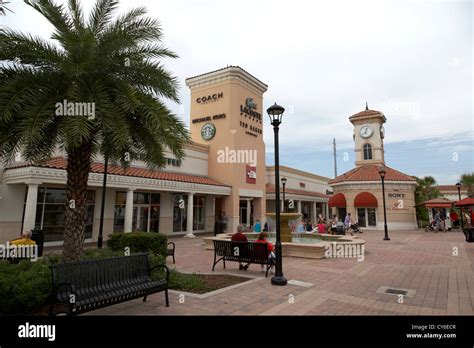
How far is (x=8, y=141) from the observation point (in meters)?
7.05

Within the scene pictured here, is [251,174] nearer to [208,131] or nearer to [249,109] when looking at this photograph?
[208,131]

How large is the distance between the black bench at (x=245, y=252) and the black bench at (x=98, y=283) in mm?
3466

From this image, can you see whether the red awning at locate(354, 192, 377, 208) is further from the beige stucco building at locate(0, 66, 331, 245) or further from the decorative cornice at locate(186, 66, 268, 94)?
the decorative cornice at locate(186, 66, 268, 94)

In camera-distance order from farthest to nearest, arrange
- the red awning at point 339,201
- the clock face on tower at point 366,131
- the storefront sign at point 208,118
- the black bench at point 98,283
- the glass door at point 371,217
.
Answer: the clock face on tower at point 366,131, the red awning at point 339,201, the glass door at point 371,217, the storefront sign at point 208,118, the black bench at point 98,283

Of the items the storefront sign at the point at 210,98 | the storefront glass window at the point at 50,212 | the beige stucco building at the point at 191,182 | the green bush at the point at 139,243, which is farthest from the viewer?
the storefront sign at the point at 210,98

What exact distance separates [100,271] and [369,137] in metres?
35.2

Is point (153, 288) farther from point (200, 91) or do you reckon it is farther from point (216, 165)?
point (200, 91)

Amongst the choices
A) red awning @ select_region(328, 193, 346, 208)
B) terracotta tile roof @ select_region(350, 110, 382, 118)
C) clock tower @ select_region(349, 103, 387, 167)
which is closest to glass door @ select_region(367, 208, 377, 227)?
red awning @ select_region(328, 193, 346, 208)

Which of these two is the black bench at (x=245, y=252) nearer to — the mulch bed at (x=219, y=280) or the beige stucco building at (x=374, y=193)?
the mulch bed at (x=219, y=280)

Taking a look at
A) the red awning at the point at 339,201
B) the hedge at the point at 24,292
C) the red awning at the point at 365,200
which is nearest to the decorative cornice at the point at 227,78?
the red awning at the point at 339,201

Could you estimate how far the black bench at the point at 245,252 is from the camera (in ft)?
28.1

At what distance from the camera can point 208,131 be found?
28844mm
